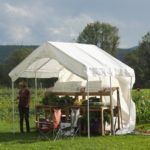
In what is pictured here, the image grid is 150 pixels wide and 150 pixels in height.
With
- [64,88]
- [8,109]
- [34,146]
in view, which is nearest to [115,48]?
[8,109]

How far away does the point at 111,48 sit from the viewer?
9544cm

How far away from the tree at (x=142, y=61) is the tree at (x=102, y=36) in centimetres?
456

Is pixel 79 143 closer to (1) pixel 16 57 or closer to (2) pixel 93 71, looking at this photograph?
(2) pixel 93 71

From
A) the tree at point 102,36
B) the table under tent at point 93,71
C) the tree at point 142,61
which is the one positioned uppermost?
the tree at point 102,36

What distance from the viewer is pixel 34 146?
493 inches

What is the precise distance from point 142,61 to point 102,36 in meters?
11.7

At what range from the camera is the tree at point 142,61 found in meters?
81.6

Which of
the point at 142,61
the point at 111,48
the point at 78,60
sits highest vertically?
the point at 111,48

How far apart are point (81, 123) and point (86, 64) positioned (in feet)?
7.17

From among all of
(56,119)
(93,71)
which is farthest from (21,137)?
(93,71)

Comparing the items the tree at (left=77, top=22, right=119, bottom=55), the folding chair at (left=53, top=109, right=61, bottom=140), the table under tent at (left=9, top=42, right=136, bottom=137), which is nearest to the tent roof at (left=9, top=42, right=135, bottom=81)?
the table under tent at (left=9, top=42, right=136, bottom=137)

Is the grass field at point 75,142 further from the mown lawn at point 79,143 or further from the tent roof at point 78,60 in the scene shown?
the tent roof at point 78,60

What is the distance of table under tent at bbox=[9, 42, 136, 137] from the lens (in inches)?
570

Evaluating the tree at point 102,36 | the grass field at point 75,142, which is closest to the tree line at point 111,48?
the tree at point 102,36
